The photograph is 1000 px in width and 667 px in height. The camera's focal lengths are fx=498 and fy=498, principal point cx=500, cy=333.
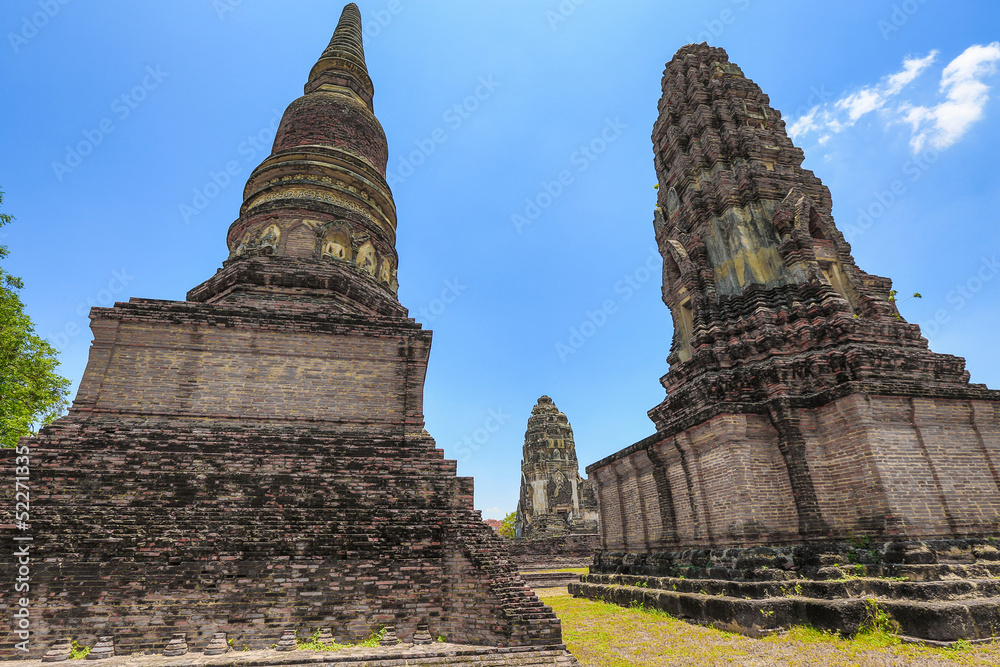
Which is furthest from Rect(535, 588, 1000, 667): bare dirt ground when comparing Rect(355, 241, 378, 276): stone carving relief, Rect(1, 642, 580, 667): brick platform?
Rect(355, 241, 378, 276): stone carving relief

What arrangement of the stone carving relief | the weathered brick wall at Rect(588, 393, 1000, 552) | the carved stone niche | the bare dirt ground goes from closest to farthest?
the bare dirt ground, the weathered brick wall at Rect(588, 393, 1000, 552), the carved stone niche, the stone carving relief

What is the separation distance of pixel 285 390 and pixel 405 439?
2.63 m

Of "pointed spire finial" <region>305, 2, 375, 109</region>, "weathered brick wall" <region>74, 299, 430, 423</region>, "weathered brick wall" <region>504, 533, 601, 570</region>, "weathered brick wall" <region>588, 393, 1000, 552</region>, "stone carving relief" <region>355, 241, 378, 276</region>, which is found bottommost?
"weathered brick wall" <region>504, 533, 601, 570</region>

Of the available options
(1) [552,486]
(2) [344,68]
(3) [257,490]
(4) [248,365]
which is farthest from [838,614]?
(1) [552,486]

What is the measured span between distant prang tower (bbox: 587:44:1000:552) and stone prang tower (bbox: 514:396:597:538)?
1983cm

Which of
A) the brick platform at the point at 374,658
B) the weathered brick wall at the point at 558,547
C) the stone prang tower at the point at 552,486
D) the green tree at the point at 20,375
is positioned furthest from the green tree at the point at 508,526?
the brick platform at the point at 374,658

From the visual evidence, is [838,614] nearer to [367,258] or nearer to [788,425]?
[788,425]

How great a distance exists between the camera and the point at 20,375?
1609cm

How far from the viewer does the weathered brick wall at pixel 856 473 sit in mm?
8369

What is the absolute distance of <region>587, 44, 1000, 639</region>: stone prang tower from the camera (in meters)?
8.20

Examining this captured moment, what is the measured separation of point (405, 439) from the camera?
8.93m

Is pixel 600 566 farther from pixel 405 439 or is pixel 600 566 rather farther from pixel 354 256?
pixel 354 256

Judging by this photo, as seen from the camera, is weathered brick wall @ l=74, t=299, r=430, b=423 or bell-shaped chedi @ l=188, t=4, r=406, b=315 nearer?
weathered brick wall @ l=74, t=299, r=430, b=423

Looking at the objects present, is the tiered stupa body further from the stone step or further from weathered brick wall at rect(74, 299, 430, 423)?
the stone step
